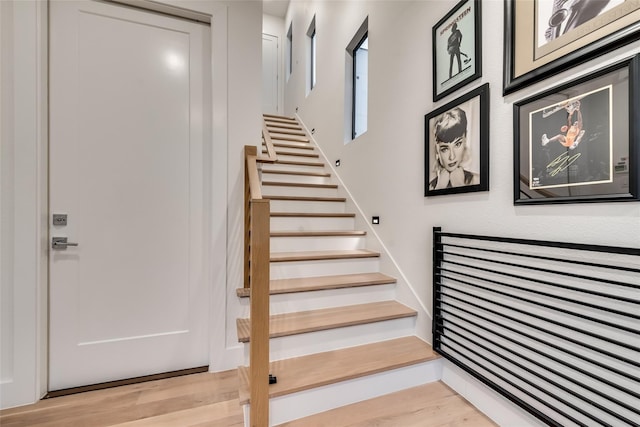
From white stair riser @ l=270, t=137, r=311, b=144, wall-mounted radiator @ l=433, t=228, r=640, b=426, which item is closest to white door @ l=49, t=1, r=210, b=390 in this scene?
wall-mounted radiator @ l=433, t=228, r=640, b=426

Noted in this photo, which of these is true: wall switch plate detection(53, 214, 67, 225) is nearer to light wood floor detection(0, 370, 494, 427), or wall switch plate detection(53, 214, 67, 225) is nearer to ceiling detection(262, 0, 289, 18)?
light wood floor detection(0, 370, 494, 427)

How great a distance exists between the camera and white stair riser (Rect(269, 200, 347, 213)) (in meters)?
2.84

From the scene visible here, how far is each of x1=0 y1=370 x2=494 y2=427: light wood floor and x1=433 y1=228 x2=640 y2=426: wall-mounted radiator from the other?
0.23 metres

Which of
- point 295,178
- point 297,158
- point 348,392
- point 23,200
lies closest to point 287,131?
point 297,158

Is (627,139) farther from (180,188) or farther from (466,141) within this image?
(180,188)

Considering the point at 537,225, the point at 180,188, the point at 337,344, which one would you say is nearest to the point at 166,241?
the point at 180,188

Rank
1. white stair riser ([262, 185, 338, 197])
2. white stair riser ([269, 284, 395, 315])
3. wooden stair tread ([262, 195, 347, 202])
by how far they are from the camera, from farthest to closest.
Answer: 1. white stair riser ([262, 185, 338, 197])
2. wooden stair tread ([262, 195, 347, 202])
3. white stair riser ([269, 284, 395, 315])

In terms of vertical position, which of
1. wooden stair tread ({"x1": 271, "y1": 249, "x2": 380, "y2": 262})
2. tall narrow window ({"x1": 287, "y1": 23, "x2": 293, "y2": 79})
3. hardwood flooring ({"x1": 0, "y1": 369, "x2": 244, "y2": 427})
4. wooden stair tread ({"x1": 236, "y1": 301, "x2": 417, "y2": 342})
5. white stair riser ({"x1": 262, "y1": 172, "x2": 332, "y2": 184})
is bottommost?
hardwood flooring ({"x1": 0, "y1": 369, "x2": 244, "y2": 427})

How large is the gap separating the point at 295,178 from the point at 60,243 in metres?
2.21

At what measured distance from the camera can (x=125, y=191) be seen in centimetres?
186

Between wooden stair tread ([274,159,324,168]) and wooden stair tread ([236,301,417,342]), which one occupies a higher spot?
wooden stair tread ([274,159,324,168])

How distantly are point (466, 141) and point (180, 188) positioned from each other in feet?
5.92

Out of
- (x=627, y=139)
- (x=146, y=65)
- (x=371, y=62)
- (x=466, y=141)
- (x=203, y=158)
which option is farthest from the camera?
(x=371, y=62)

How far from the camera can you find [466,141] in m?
1.55
